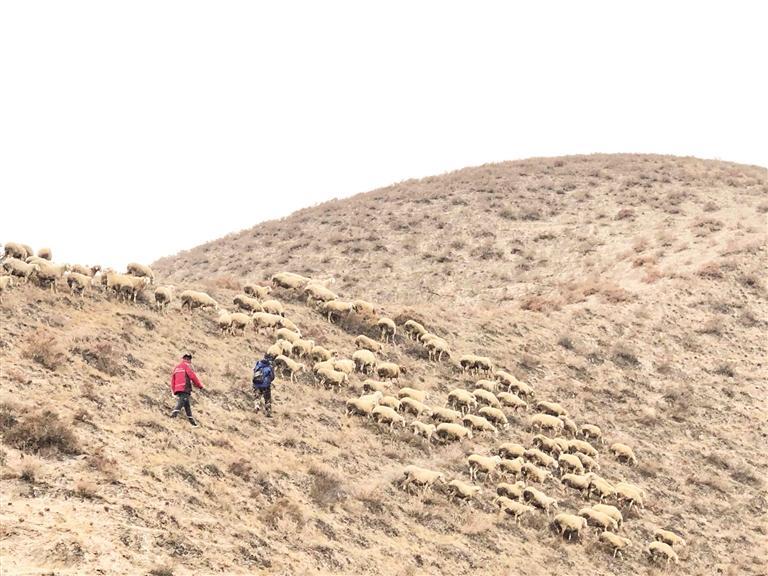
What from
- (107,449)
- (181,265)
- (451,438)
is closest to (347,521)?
(107,449)

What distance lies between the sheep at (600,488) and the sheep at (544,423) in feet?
9.95

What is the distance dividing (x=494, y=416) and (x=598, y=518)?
17.2ft

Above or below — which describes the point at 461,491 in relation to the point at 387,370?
below

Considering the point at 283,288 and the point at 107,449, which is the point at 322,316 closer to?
the point at 283,288

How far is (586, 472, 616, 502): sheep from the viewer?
20.5 m

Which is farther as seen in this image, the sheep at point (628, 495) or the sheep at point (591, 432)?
the sheep at point (591, 432)

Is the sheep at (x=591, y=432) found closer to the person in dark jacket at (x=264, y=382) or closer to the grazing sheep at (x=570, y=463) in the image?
the grazing sheep at (x=570, y=463)

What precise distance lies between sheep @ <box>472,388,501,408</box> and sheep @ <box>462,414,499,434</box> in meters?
1.72

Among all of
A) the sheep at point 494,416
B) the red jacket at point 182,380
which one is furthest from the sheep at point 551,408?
the red jacket at point 182,380

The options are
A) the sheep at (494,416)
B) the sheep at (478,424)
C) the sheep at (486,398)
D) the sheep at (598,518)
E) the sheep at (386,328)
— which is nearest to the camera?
the sheep at (598,518)

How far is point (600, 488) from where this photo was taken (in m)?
20.5

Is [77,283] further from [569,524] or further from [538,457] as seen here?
[569,524]

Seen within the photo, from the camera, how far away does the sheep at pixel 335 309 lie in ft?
91.5

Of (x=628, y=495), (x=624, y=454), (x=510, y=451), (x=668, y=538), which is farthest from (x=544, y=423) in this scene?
(x=668, y=538)
